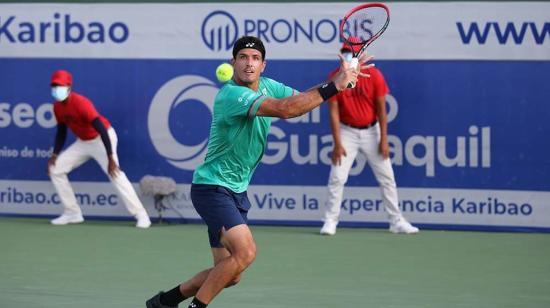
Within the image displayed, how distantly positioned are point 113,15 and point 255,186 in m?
2.36

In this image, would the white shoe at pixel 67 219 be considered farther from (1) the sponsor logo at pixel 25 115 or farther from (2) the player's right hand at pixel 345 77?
(2) the player's right hand at pixel 345 77

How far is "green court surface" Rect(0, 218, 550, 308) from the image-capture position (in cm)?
827

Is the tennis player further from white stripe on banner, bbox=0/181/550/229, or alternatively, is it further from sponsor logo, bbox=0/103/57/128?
sponsor logo, bbox=0/103/57/128

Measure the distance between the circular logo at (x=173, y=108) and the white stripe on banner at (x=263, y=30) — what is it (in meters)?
0.30

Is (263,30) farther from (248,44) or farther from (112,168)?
(248,44)

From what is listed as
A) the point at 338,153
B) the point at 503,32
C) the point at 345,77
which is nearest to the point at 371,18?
the point at 345,77

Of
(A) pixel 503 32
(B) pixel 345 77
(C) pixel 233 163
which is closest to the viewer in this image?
(B) pixel 345 77

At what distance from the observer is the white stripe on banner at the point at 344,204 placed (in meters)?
11.8

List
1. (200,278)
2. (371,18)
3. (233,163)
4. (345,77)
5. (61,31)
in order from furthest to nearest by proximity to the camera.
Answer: (61,31)
(371,18)
(200,278)
(233,163)
(345,77)

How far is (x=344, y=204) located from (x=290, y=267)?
253 centimetres

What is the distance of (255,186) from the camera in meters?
12.3

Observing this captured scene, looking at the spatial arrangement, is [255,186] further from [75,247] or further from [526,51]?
[526,51]

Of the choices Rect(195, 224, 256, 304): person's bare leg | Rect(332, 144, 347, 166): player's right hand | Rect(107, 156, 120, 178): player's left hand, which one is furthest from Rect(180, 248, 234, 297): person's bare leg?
Rect(107, 156, 120, 178): player's left hand

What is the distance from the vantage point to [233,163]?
6.96m
